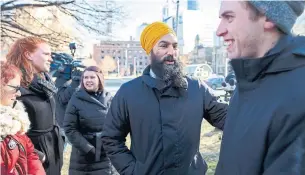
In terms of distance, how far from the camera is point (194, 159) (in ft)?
7.55

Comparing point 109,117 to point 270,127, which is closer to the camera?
point 270,127

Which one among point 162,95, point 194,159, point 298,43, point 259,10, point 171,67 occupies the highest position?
point 259,10

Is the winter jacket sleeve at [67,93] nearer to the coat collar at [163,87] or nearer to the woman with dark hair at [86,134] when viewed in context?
the woman with dark hair at [86,134]

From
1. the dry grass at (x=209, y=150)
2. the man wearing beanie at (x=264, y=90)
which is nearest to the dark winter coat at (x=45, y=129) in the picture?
the man wearing beanie at (x=264, y=90)

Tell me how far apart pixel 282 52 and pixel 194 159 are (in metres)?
1.32

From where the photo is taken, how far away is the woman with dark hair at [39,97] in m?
2.94

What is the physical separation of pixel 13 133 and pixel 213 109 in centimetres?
126

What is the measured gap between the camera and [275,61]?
1.11m

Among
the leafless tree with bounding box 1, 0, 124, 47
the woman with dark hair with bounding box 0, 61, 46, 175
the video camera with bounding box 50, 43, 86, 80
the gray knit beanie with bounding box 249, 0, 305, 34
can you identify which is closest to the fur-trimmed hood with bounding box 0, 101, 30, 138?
the woman with dark hair with bounding box 0, 61, 46, 175

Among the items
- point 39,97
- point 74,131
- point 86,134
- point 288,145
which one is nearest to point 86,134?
point 86,134

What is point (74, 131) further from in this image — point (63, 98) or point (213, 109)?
point (63, 98)

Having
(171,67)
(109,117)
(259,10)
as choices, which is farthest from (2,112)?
(259,10)

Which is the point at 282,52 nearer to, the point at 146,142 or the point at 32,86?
the point at 146,142

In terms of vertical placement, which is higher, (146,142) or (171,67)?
(171,67)
